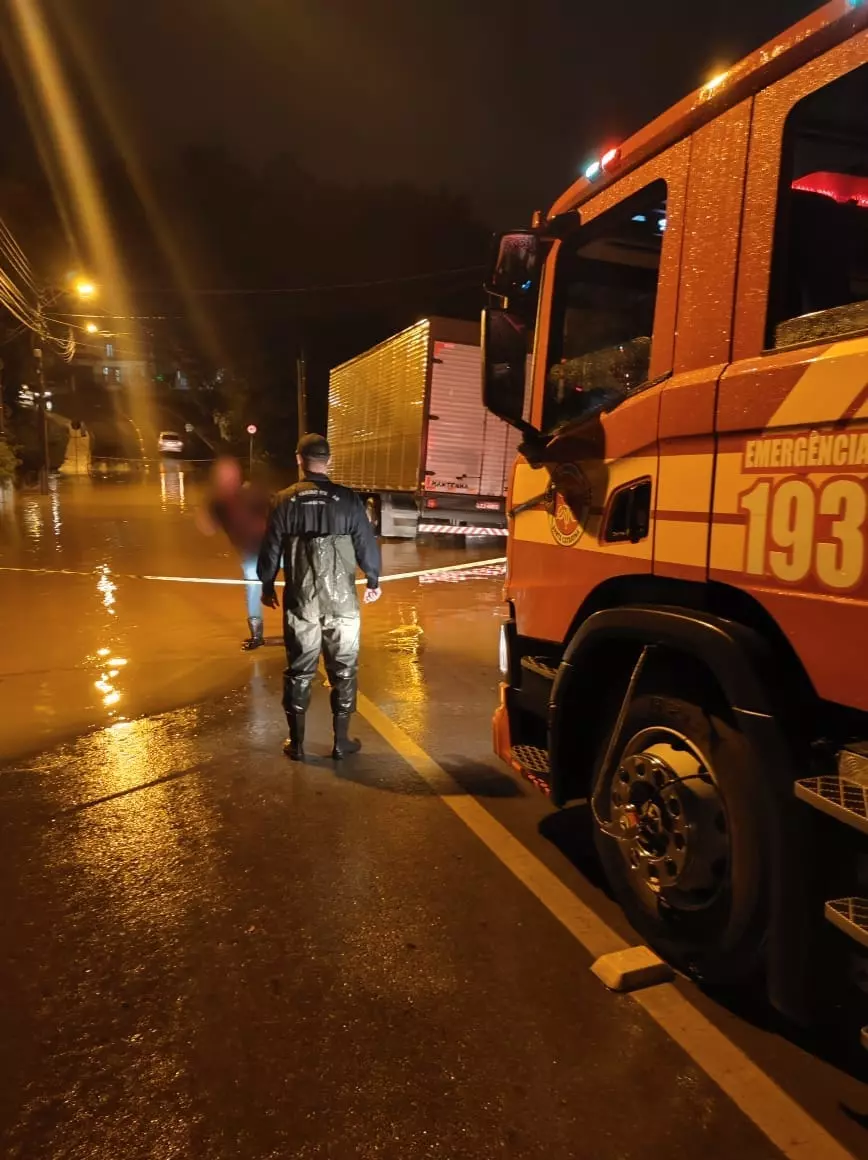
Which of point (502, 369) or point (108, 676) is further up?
point (502, 369)

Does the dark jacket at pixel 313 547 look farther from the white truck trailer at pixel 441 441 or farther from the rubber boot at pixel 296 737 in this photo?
the white truck trailer at pixel 441 441

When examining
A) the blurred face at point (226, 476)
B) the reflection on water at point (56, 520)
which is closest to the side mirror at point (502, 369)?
the blurred face at point (226, 476)

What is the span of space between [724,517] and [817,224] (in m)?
0.94

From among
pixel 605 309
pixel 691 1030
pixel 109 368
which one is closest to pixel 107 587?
pixel 605 309

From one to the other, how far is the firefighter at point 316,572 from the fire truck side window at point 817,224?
2.96 meters

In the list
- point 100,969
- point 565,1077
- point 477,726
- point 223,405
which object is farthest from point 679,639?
point 223,405

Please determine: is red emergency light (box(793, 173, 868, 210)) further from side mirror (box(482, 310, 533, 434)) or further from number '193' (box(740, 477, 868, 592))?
side mirror (box(482, 310, 533, 434))

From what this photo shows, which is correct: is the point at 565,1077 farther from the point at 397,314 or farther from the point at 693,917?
the point at 397,314

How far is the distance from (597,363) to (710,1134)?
8.79 feet

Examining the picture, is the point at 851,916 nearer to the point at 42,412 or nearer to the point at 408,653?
the point at 408,653

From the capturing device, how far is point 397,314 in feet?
118

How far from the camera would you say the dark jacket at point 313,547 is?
498 cm

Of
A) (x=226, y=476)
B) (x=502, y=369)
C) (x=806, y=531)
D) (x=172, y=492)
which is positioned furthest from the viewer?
(x=172, y=492)

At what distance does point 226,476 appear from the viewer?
28.3 ft
